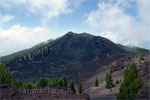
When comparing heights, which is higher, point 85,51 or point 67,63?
point 85,51

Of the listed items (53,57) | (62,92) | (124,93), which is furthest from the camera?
(53,57)

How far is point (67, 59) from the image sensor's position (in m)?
146

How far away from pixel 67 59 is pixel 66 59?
108 centimetres

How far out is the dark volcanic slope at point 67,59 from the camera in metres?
112

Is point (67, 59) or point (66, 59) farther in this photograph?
point (67, 59)

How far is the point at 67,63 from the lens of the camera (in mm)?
135875

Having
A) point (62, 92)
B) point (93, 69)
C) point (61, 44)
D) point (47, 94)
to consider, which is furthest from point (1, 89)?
point (61, 44)

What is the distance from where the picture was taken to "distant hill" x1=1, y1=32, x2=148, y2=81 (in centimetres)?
11202

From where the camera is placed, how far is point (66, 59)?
14600 centimetres

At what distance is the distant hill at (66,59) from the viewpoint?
112 m

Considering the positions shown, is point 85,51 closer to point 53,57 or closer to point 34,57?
point 53,57

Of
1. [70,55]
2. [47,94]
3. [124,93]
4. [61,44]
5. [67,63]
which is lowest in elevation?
[124,93]

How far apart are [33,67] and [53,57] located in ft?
90.0

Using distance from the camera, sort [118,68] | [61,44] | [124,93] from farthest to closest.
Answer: [61,44] → [118,68] → [124,93]
